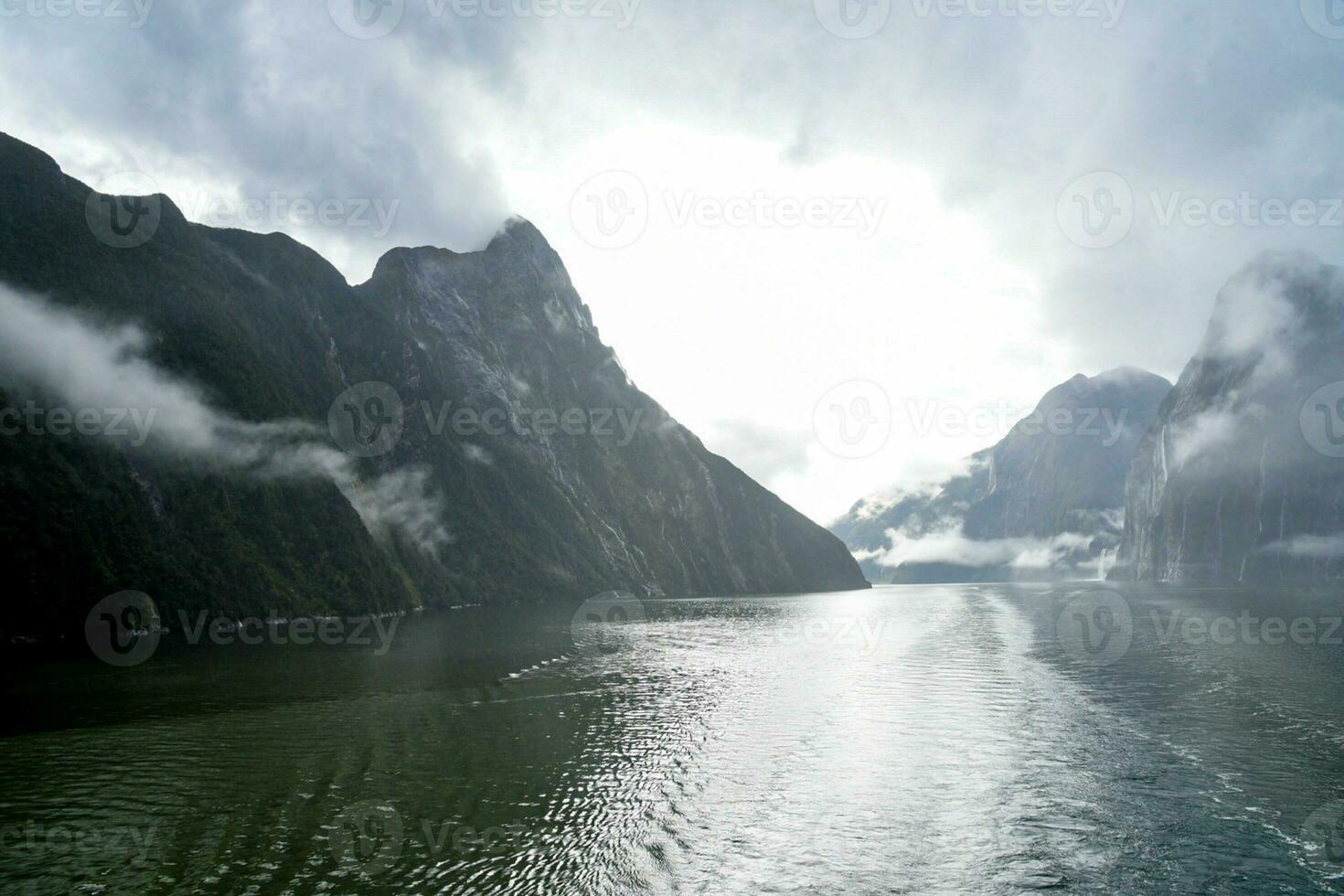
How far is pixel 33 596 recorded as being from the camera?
323 ft

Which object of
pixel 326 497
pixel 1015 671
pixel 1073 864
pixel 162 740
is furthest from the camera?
pixel 326 497

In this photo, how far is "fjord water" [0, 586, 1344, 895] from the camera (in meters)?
26.9

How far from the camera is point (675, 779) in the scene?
3909cm

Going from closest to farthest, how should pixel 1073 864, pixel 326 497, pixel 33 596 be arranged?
pixel 1073 864, pixel 33 596, pixel 326 497

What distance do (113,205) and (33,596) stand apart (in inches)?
4897

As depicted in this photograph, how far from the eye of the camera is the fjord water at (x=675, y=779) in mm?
26875

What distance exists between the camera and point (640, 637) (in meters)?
→ 116

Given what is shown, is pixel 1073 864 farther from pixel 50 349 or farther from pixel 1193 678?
pixel 50 349

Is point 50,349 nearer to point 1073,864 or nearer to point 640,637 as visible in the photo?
point 640,637

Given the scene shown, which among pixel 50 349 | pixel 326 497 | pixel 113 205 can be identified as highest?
pixel 113 205

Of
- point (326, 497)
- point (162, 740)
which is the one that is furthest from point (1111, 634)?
point (326, 497)

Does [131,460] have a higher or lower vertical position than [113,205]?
lower

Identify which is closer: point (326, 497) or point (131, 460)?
point (131, 460)

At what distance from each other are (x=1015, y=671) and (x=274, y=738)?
64470 mm
